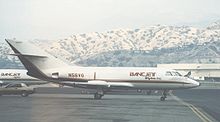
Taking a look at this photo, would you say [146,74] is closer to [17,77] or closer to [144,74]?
[144,74]

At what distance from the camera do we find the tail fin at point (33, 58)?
44.5m

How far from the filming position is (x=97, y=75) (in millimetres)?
45812

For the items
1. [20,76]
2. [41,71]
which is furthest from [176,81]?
[20,76]

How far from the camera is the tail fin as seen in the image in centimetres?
4450

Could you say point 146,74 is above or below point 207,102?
above

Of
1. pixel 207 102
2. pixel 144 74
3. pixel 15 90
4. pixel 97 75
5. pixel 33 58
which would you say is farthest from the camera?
pixel 97 75

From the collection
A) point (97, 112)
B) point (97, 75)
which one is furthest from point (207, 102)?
point (97, 112)

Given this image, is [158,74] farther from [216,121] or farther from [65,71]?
[216,121]

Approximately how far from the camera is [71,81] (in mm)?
45219

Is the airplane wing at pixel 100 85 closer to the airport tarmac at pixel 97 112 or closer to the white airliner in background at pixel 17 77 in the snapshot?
the airport tarmac at pixel 97 112

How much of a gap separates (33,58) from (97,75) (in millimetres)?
6991

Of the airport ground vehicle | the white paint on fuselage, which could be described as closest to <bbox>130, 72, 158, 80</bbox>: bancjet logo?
the white paint on fuselage

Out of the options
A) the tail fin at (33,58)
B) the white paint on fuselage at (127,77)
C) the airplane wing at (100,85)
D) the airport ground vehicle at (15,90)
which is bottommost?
the airport ground vehicle at (15,90)

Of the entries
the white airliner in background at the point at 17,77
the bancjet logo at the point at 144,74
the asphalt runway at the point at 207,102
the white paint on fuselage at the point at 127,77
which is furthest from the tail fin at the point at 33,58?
the white airliner in background at the point at 17,77
